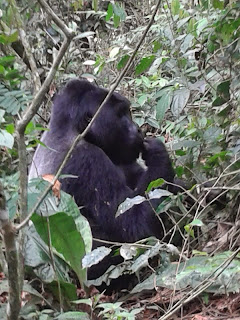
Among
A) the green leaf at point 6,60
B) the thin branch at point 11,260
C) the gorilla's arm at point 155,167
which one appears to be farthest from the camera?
the green leaf at point 6,60

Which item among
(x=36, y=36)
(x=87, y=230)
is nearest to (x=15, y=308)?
(x=87, y=230)

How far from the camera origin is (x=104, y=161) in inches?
115

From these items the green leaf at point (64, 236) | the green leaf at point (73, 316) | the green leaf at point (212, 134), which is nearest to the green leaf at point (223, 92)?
the green leaf at point (212, 134)

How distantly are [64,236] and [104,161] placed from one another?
31.0 inches

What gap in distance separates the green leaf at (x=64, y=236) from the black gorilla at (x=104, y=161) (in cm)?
51

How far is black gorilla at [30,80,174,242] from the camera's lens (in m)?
2.86

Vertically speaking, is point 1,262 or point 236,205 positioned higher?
point 236,205

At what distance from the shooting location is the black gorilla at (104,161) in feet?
9.37

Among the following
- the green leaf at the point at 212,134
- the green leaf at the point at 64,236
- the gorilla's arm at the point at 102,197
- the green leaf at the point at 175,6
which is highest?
the green leaf at the point at 175,6

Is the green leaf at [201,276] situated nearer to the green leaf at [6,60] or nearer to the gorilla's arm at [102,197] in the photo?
the gorilla's arm at [102,197]

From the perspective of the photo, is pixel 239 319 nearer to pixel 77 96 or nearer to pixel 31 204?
pixel 31 204

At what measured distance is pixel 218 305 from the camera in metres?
2.21

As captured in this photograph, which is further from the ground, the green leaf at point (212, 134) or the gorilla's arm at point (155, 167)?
the green leaf at point (212, 134)

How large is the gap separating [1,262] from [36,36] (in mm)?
3291
